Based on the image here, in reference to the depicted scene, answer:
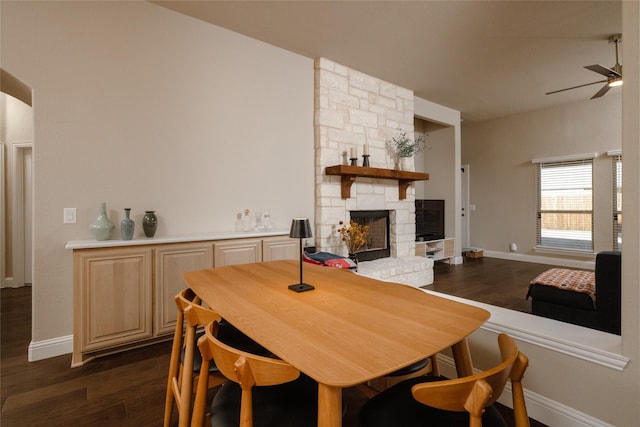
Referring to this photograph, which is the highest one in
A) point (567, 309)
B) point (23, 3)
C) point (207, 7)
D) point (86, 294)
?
point (207, 7)

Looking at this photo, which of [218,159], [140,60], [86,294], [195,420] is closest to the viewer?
[195,420]

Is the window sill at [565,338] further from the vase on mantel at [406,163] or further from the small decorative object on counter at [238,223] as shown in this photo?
the vase on mantel at [406,163]

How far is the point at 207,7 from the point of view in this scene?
292cm

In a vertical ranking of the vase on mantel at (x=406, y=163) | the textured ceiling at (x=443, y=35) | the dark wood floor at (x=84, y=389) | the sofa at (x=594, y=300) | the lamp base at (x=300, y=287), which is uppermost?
the textured ceiling at (x=443, y=35)

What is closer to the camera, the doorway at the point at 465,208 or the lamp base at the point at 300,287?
the lamp base at the point at 300,287

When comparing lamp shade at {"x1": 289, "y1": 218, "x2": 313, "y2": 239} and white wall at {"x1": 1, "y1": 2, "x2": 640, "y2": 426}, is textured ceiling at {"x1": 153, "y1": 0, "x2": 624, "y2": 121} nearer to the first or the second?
white wall at {"x1": 1, "y1": 2, "x2": 640, "y2": 426}

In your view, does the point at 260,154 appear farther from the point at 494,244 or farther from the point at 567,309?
the point at 494,244

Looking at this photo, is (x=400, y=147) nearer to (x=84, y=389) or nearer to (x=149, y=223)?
(x=149, y=223)

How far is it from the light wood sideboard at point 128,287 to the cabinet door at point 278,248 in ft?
1.41

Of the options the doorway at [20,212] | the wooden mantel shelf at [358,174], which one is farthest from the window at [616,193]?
the doorway at [20,212]

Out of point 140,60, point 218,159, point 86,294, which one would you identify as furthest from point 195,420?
point 140,60

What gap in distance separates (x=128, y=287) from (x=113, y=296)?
11 centimetres

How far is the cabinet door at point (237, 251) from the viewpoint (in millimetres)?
2820

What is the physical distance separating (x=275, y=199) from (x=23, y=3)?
2.59m
